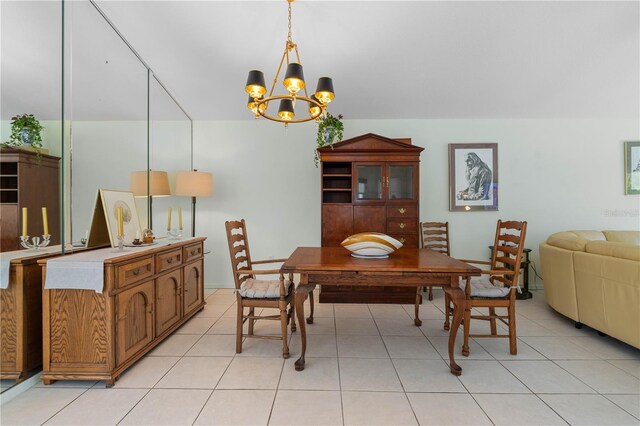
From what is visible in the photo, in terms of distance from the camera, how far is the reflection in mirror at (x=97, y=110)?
2.15 m

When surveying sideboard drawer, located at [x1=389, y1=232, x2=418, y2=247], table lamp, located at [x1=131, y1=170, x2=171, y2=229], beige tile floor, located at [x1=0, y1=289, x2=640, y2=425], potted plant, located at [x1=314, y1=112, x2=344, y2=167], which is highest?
potted plant, located at [x1=314, y1=112, x2=344, y2=167]

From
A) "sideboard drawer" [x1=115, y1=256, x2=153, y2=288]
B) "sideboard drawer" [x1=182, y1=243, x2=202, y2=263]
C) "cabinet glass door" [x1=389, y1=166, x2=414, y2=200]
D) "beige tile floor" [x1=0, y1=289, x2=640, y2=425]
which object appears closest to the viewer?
"beige tile floor" [x1=0, y1=289, x2=640, y2=425]

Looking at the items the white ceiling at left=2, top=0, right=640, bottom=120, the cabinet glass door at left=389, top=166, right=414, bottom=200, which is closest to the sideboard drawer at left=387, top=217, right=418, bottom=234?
the cabinet glass door at left=389, top=166, right=414, bottom=200

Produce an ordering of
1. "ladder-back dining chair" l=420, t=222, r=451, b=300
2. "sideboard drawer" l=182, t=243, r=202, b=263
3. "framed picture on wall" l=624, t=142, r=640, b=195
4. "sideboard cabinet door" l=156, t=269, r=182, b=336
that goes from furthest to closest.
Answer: "framed picture on wall" l=624, t=142, r=640, b=195, "ladder-back dining chair" l=420, t=222, r=451, b=300, "sideboard drawer" l=182, t=243, r=202, b=263, "sideboard cabinet door" l=156, t=269, r=182, b=336

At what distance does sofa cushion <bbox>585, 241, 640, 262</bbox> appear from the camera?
2.19 meters

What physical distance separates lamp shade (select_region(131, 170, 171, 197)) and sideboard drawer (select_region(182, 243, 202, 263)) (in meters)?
0.75

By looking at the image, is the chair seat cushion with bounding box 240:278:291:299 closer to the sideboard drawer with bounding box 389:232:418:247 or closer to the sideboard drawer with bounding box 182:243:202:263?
the sideboard drawer with bounding box 182:243:202:263

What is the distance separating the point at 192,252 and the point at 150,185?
35.2 inches

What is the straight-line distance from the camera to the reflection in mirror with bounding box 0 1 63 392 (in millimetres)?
1738

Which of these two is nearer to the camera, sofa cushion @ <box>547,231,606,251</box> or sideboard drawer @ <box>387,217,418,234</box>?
sofa cushion @ <box>547,231,606,251</box>

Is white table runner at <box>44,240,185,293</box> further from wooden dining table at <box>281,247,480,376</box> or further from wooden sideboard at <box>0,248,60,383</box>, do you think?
wooden dining table at <box>281,247,480,376</box>

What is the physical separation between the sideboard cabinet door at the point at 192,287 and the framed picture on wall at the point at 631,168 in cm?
602

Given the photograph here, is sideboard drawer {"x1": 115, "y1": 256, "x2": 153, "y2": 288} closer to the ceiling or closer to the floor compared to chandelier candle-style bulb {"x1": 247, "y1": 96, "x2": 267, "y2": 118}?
closer to the floor

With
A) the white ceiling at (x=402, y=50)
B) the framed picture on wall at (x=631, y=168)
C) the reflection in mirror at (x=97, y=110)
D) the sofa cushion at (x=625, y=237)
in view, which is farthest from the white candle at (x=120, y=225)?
the framed picture on wall at (x=631, y=168)
